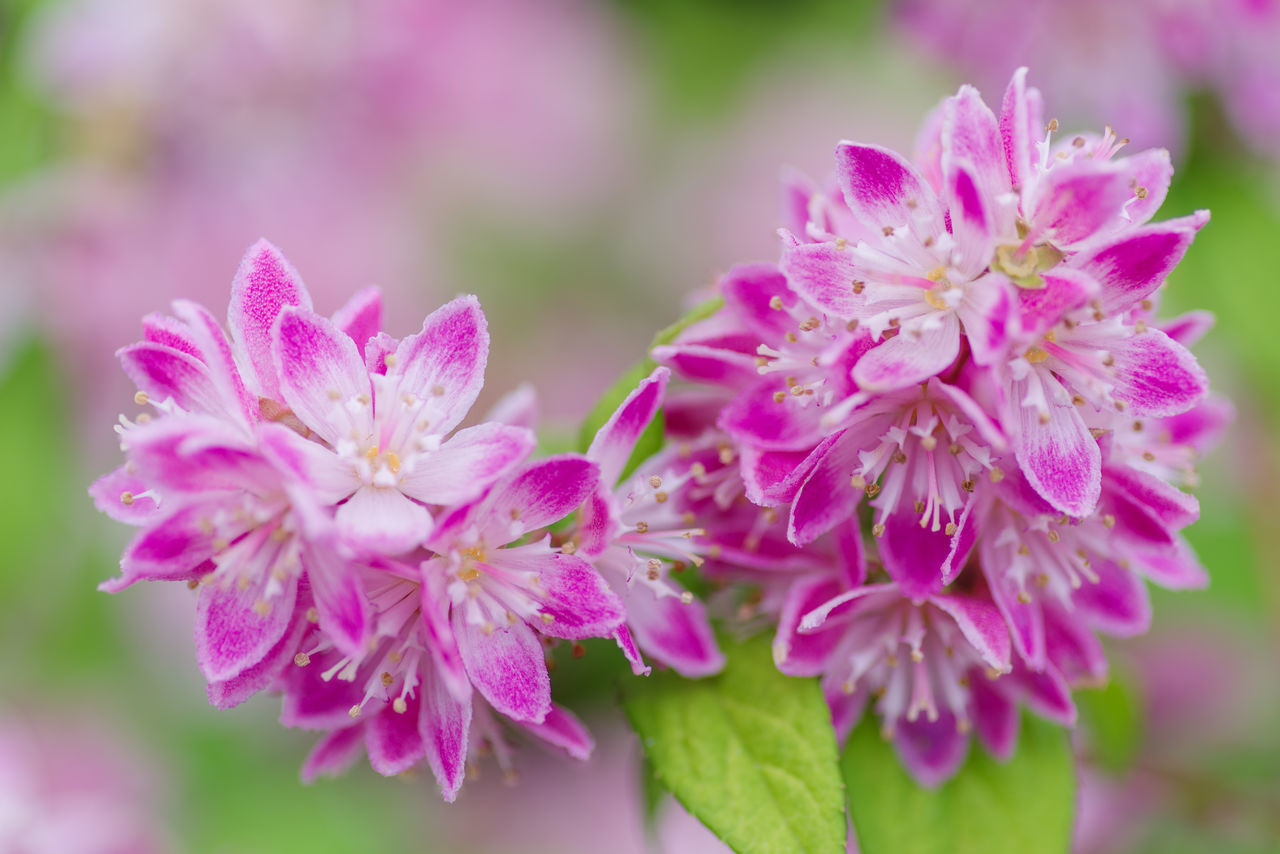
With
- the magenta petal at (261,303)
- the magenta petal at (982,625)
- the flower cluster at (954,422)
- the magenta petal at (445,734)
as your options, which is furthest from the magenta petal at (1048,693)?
the magenta petal at (261,303)

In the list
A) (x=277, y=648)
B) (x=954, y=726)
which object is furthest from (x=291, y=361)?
(x=954, y=726)

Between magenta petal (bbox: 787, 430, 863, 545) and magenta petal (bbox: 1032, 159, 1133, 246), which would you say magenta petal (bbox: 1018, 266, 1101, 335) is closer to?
magenta petal (bbox: 1032, 159, 1133, 246)

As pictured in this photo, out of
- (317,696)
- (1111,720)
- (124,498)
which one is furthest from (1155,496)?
(124,498)

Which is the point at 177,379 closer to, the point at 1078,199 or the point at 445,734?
the point at 445,734

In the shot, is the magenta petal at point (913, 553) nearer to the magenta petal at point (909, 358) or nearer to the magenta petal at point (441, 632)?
the magenta petal at point (909, 358)

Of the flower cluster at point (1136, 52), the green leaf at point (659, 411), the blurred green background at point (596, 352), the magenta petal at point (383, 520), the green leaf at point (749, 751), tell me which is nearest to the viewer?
the magenta petal at point (383, 520)

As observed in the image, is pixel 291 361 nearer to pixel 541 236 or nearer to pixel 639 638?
pixel 639 638
